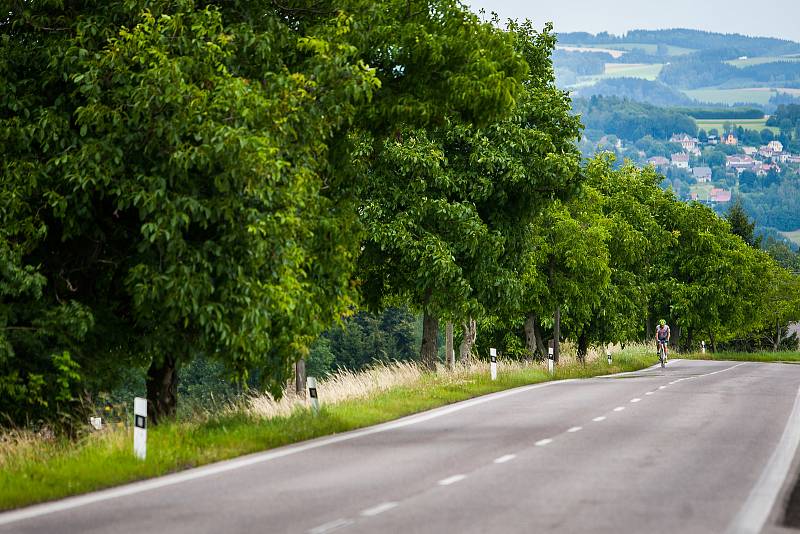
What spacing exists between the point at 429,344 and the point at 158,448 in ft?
64.3

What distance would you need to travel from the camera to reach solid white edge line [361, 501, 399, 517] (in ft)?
30.4

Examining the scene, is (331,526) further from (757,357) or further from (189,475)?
(757,357)

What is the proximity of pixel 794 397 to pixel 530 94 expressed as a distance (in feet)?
37.6

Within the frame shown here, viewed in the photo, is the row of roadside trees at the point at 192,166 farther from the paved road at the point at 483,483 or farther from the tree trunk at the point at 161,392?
the paved road at the point at 483,483

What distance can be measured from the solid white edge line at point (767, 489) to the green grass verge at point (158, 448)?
228 inches

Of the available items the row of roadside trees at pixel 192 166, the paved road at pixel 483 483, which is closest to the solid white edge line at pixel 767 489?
the paved road at pixel 483 483

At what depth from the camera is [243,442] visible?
1398 cm

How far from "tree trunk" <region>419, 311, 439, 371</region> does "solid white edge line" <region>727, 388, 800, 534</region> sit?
50.5ft

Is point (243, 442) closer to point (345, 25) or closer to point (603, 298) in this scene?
point (345, 25)

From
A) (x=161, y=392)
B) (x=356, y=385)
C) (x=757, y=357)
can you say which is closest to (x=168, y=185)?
(x=161, y=392)

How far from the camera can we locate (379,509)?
31.0ft

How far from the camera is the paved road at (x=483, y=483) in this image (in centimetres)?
888

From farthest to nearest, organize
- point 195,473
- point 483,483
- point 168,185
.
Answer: point 168,185 < point 195,473 < point 483,483

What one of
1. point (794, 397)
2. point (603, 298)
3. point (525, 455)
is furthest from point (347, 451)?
point (603, 298)
